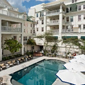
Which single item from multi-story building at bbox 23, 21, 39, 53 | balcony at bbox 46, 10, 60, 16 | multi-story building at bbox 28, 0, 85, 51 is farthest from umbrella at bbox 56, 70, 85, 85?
balcony at bbox 46, 10, 60, 16

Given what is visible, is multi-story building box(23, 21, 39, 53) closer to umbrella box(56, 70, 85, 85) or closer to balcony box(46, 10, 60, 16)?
balcony box(46, 10, 60, 16)

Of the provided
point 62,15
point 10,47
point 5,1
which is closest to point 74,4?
point 62,15

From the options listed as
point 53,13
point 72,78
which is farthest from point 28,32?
point 72,78

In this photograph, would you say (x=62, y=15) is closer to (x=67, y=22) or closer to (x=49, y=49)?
(x=67, y=22)

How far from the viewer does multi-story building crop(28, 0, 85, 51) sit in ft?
93.1

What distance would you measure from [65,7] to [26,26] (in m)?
14.7

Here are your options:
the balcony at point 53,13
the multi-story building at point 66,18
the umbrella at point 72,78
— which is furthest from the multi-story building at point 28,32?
the umbrella at point 72,78

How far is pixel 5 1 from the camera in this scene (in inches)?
1093

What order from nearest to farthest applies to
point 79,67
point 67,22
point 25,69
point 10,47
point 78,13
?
point 79,67, point 25,69, point 10,47, point 78,13, point 67,22

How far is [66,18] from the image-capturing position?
31703 mm

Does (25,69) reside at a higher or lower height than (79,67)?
lower

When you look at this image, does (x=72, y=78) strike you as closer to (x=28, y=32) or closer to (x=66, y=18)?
(x=66, y=18)

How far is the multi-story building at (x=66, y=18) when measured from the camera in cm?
2838

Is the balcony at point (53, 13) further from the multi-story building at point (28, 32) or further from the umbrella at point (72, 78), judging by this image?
the umbrella at point (72, 78)
